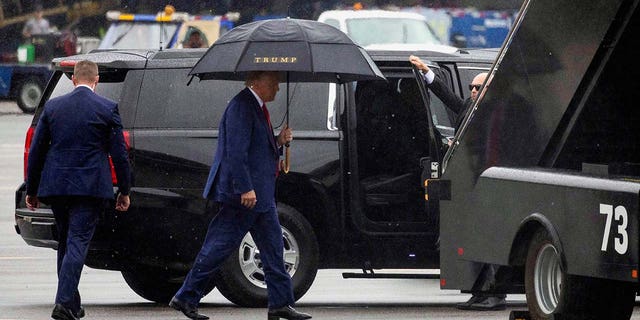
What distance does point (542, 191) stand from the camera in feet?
28.9

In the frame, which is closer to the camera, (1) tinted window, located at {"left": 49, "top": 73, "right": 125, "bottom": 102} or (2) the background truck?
(2) the background truck

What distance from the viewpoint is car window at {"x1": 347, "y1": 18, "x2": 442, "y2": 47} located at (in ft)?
91.5

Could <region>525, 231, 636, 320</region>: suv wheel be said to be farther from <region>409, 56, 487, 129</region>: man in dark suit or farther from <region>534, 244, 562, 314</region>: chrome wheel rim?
<region>409, 56, 487, 129</region>: man in dark suit

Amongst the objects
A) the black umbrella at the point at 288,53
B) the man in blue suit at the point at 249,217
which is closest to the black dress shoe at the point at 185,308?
the man in blue suit at the point at 249,217

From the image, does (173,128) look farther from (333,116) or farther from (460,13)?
(460,13)

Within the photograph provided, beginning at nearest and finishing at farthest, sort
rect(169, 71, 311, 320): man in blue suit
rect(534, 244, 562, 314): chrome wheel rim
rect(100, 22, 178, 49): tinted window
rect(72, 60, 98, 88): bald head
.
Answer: rect(534, 244, 562, 314): chrome wheel rim, rect(169, 71, 311, 320): man in blue suit, rect(72, 60, 98, 88): bald head, rect(100, 22, 178, 49): tinted window

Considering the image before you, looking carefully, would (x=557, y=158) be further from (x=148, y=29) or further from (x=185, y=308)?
(x=148, y=29)

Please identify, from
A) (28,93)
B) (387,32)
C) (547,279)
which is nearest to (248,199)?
(547,279)

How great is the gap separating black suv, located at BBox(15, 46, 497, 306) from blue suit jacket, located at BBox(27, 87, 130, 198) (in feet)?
3.22

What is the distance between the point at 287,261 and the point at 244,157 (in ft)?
5.56

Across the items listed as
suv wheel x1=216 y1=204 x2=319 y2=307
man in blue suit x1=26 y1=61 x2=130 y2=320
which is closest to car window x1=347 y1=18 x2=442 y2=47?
suv wheel x1=216 y1=204 x2=319 y2=307

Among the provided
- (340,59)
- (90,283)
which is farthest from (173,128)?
(90,283)

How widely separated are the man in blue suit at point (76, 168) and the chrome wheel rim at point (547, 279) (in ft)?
8.65

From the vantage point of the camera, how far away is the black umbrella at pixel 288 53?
9969 mm
